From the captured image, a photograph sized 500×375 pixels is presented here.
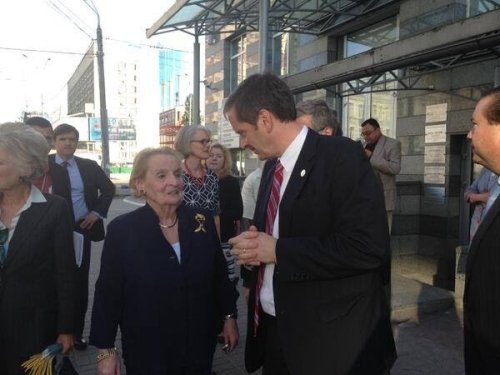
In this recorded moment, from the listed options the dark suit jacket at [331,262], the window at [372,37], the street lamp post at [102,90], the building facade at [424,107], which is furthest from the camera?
the street lamp post at [102,90]

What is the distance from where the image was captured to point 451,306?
17.3 feet

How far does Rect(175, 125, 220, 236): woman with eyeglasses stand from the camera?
3910 mm

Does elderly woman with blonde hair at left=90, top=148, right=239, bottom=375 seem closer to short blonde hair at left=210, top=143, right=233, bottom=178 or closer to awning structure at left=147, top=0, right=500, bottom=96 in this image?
short blonde hair at left=210, top=143, right=233, bottom=178

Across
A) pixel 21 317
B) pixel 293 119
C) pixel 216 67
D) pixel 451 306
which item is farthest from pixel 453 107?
pixel 216 67

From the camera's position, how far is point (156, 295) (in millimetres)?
2234

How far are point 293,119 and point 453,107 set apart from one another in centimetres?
619

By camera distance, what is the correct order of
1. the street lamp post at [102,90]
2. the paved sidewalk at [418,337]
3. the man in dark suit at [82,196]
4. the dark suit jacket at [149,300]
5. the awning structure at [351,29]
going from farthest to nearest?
the street lamp post at [102,90]
the awning structure at [351,29]
the man in dark suit at [82,196]
the paved sidewalk at [418,337]
the dark suit jacket at [149,300]

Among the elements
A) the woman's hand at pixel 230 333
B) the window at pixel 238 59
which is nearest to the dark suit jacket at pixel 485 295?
the woman's hand at pixel 230 333

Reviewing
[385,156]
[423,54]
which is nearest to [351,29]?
[423,54]

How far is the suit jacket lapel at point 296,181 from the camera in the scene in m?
1.77

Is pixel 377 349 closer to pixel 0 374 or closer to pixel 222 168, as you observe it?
pixel 0 374

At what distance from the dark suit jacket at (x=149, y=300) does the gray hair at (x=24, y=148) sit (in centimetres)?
60

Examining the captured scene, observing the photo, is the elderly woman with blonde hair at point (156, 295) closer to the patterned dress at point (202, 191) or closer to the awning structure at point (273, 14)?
the patterned dress at point (202, 191)

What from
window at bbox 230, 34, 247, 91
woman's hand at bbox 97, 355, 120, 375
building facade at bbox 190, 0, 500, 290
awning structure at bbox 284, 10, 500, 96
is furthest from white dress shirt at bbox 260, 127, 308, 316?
window at bbox 230, 34, 247, 91
